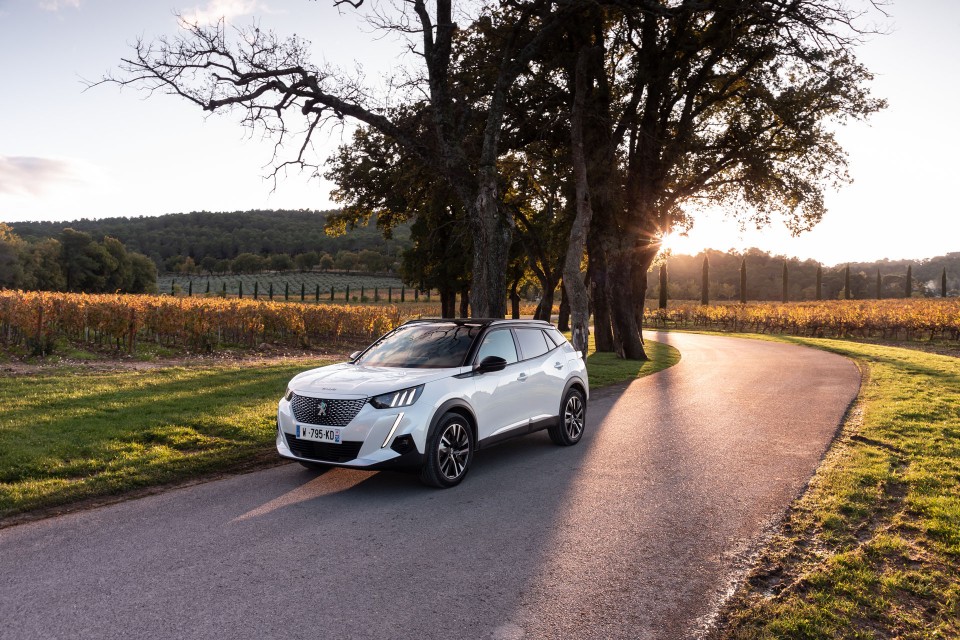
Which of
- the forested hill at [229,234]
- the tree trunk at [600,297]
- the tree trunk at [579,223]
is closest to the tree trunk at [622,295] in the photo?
the tree trunk at [600,297]

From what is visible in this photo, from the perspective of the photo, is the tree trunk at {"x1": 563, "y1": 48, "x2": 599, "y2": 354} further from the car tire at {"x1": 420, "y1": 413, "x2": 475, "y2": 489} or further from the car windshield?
the car tire at {"x1": 420, "y1": 413, "x2": 475, "y2": 489}

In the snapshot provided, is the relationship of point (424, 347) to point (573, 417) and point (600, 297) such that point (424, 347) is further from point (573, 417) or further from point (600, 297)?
point (600, 297)

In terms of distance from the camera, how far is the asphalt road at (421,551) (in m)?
3.97

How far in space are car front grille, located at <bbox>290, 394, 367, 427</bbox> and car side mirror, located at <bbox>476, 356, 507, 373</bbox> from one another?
5.11 feet

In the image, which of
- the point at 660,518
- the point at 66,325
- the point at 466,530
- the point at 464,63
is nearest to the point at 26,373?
the point at 66,325

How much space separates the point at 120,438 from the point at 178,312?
16.7 m

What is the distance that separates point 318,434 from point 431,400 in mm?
1177

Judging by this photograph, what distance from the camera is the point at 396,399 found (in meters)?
6.75

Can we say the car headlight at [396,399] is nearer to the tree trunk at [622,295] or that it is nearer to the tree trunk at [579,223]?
the tree trunk at [579,223]

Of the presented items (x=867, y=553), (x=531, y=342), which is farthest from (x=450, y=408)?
(x=867, y=553)

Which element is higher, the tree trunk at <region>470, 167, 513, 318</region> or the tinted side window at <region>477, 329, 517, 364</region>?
the tree trunk at <region>470, 167, 513, 318</region>

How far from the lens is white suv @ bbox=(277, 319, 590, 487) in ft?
21.8

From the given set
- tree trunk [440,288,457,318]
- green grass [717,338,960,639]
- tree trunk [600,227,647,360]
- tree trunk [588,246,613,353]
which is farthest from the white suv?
tree trunk [440,288,457,318]

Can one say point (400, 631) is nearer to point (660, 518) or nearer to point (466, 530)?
point (466, 530)
